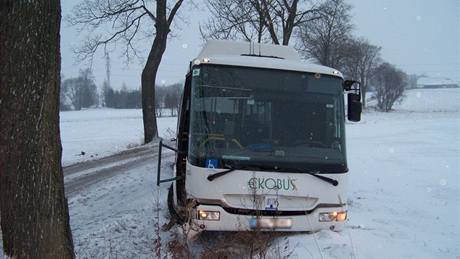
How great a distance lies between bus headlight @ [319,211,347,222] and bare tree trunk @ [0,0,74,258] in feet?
11.2

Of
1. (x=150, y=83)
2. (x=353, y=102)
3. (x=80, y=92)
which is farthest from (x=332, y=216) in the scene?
(x=80, y=92)

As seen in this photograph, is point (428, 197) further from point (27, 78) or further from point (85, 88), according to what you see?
point (85, 88)

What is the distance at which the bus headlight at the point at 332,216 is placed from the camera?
6.11m

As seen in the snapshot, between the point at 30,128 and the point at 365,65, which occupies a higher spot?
the point at 365,65

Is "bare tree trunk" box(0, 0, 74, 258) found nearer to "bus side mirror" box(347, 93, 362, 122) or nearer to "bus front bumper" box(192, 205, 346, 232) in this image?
"bus front bumper" box(192, 205, 346, 232)

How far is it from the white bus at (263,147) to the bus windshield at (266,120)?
0.01 metres

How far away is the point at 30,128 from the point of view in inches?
157

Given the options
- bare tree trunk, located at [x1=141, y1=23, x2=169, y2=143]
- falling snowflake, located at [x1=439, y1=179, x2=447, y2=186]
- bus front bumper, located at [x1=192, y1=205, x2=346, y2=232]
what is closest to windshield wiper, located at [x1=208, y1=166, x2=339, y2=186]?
bus front bumper, located at [x1=192, y1=205, x2=346, y2=232]

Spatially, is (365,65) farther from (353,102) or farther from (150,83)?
(353,102)

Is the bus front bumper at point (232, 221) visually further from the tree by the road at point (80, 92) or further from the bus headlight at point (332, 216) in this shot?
the tree by the road at point (80, 92)

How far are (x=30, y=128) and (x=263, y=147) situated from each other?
2991mm

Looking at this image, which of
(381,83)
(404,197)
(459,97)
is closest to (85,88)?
(381,83)

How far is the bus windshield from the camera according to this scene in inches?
233

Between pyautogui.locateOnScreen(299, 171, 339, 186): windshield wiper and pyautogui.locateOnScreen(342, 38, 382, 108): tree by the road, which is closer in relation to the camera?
pyautogui.locateOnScreen(299, 171, 339, 186): windshield wiper
